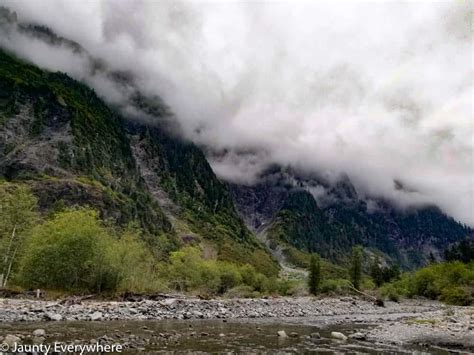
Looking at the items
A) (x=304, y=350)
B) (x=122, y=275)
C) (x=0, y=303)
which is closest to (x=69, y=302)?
(x=0, y=303)

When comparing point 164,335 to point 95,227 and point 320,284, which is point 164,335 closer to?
point 95,227

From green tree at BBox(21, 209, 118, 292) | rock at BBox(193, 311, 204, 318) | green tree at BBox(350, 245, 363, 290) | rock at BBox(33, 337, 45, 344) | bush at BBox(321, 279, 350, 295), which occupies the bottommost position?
rock at BBox(33, 337, 45, 344)

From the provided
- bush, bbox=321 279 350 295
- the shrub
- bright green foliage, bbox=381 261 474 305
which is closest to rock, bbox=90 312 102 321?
bright green foliage, bbox=381 261 474 305

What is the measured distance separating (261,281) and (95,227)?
436 ft

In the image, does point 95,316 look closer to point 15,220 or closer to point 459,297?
point 15,220

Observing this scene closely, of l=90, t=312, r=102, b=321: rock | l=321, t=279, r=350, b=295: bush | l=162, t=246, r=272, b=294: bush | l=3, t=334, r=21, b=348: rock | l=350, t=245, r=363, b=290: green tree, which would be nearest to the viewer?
l=3, t=334, r=21, b=348: rock

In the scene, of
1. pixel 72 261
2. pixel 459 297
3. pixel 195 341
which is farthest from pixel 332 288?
pixel 195 341

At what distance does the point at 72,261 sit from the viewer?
205 feet

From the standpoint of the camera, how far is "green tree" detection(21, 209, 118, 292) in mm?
62375

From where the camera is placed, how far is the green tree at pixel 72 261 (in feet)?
205

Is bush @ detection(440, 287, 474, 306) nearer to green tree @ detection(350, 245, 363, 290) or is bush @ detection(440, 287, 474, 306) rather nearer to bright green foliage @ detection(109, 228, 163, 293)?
green tree @ detection(350, 245, 363, 290)

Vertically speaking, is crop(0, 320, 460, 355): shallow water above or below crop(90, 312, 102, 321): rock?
below

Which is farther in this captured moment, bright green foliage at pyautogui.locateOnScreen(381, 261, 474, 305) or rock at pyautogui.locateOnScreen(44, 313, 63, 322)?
bright green foliage at pyautogui.locateOnScreen(381, 261, 474, 305)

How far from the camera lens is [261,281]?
620ft
